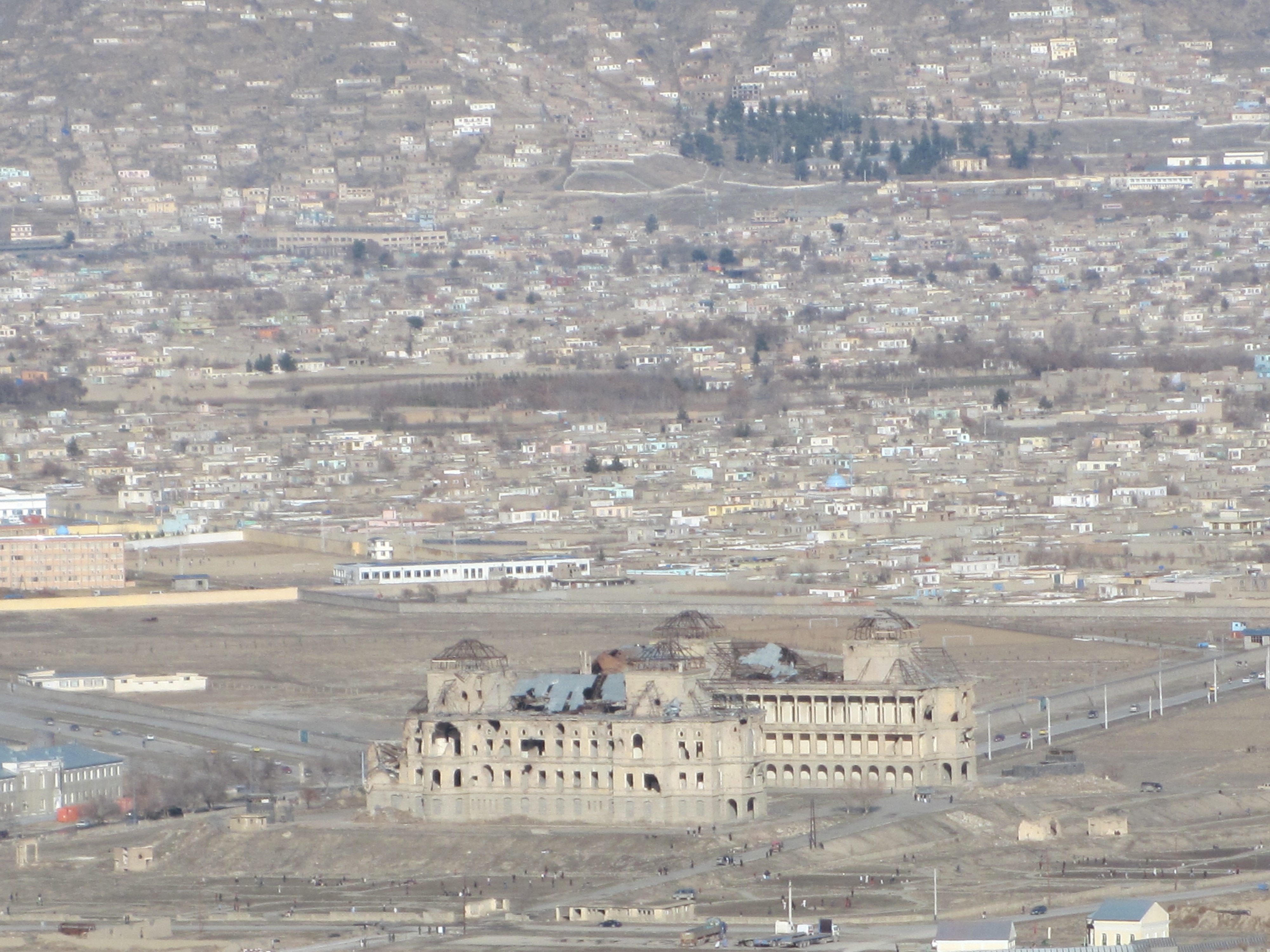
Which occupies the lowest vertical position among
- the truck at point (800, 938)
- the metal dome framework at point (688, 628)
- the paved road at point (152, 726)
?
the paved road at point (152, 726)

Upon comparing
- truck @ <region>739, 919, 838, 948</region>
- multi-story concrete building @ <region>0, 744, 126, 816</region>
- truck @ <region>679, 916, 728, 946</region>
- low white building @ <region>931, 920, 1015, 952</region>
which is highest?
low white building @ <region>931, 920, 1015, 952</region>

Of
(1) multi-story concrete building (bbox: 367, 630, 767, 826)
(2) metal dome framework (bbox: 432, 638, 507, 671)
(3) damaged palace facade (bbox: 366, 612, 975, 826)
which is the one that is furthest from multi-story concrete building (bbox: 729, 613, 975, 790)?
(2) metal dome framework (bbox: 432, 638, 507, 671)

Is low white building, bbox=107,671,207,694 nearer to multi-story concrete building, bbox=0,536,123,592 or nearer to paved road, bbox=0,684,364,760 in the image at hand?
paved road, bbox=0,684,364,760

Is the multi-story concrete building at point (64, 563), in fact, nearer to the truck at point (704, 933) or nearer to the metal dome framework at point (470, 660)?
the metal dome framework at point (470, 660)

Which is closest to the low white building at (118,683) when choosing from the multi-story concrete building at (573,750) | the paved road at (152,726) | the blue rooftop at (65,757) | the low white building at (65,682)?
the low white building at (65,682)

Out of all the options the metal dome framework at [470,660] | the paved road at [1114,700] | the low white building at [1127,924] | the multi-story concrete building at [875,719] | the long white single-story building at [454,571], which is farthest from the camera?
the long white single-story building at [454,571]

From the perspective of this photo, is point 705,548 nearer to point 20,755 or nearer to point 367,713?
point 367,713
